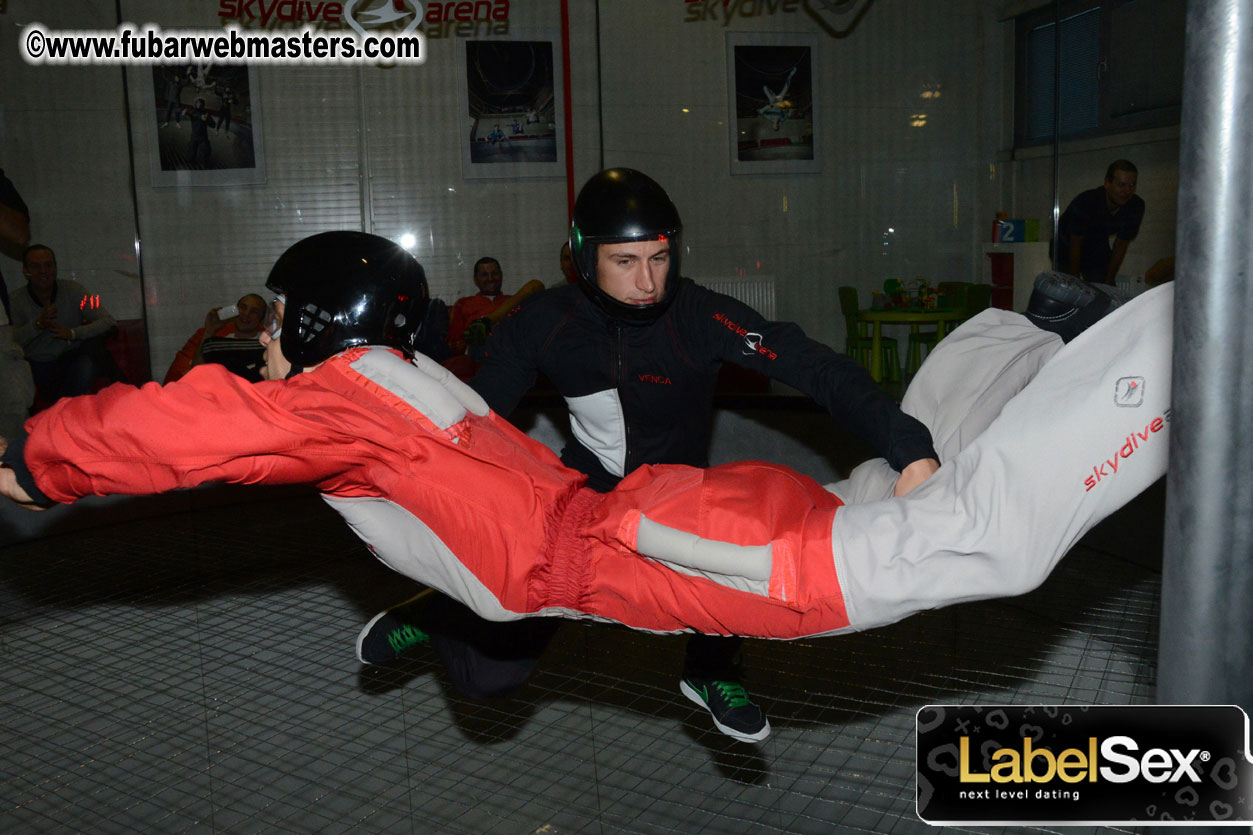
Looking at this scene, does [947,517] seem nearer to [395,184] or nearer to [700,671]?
[700,671]

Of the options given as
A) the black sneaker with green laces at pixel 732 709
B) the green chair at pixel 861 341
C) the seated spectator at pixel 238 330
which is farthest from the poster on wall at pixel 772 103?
the black sneaker with green laces at pixel 732 709

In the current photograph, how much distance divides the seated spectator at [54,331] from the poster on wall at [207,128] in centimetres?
125

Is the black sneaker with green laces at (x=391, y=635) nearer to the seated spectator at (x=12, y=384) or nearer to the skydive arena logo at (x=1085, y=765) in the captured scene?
the skydive arena logo at (x=1085, y=765)

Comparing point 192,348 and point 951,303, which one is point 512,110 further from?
point 951,303

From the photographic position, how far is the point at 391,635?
2791 millimetres

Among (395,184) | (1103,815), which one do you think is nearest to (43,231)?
(395,184)

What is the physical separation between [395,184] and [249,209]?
37.9 inches

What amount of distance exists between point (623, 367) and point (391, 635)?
1.00 meters

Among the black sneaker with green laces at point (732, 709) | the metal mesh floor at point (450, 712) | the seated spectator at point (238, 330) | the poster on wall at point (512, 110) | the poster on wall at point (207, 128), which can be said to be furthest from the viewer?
the poster on wall at point (512, 110)

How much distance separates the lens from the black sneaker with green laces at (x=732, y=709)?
246 cm

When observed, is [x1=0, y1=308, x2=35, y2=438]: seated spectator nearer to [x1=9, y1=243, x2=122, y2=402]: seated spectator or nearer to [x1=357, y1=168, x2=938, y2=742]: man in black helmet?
[x1=9, y1=243, x2=122, y2=402]: seated spectator

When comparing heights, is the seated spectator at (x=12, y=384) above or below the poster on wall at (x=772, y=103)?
below

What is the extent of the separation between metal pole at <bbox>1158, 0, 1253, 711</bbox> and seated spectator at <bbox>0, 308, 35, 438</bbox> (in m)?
5.45

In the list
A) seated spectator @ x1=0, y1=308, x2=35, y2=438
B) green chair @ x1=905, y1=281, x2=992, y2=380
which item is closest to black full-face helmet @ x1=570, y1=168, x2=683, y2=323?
seated spectator @ x1=0, y1=308, x2=35, y2=438
